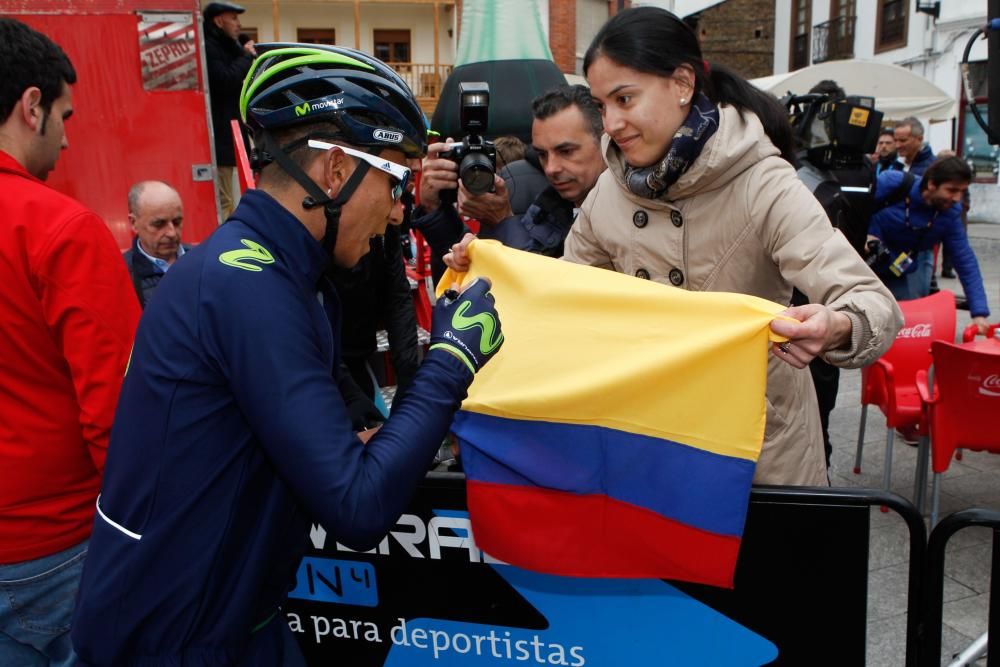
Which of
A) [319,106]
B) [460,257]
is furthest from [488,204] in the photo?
[319,106]

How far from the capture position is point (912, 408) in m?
4.84

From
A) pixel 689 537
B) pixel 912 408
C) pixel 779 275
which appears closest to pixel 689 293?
pixel 779 275

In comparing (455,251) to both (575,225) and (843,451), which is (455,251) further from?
(843,451)

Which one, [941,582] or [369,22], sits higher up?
[369,22]

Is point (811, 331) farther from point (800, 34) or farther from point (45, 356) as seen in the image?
point (800, 34)

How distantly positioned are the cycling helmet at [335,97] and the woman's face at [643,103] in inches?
28.6

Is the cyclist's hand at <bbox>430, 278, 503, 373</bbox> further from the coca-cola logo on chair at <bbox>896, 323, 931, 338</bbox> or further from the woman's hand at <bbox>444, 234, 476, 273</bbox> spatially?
the coca-cola logo on chair at <bbox>896, 323, 931, 338</bbox>

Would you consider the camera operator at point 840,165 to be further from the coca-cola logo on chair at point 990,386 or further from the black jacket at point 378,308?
the black jacket at point 378,308

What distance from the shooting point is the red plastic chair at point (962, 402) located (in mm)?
4117

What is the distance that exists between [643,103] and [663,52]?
14cm

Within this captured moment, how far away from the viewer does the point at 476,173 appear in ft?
9.52

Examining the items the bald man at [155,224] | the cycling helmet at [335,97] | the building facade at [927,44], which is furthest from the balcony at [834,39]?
the cycling helmet at [335,97]

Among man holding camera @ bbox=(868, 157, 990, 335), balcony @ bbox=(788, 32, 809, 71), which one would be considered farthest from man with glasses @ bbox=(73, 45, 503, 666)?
balcony @ bbox=(788, 32, 809, 71)

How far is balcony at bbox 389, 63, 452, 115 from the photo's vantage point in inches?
1247
